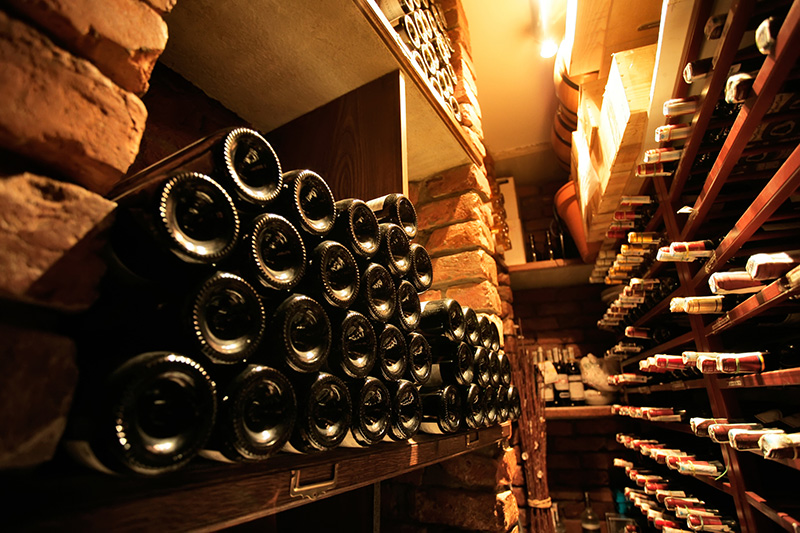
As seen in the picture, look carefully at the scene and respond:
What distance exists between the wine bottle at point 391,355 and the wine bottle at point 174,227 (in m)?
0.41

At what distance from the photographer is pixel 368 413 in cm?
77

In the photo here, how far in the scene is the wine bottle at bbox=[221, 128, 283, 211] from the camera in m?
0.55

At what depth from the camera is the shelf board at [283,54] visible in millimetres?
983

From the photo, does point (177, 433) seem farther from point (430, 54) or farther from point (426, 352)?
point (430, 54)

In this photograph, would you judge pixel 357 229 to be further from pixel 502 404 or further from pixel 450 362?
pixel 502 404

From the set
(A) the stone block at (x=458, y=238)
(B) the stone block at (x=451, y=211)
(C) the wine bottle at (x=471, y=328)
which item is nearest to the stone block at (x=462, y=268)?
(A) the stone block at (x=458, y=238)

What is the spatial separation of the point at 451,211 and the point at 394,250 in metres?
0.85

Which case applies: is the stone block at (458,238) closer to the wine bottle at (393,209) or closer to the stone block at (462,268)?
the stone block at (462,268)

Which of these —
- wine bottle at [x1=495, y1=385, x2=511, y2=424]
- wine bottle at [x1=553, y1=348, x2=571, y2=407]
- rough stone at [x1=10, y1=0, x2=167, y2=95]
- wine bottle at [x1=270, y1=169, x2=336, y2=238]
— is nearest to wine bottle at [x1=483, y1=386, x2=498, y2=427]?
wine bottle at [x1=495, y1=385, x2=511, y2=424]

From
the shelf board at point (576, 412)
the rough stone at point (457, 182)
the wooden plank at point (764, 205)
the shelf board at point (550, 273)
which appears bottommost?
the shelf board at point (576, 412)

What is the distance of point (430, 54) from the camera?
5.55 feet

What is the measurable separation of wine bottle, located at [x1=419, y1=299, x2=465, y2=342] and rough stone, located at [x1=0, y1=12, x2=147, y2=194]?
2.70 ft

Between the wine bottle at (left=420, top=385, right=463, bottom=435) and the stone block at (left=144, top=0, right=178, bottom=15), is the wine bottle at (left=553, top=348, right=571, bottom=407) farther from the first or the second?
the stone block at (left=144, top=0, right=178, bottom=15)

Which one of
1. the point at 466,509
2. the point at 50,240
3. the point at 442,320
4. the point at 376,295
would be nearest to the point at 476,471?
the point at 466,509
